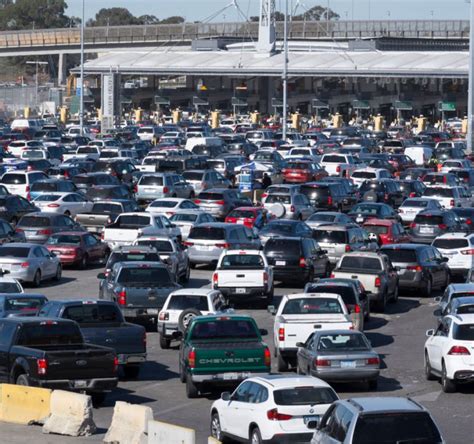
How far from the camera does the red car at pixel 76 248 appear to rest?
42625mm

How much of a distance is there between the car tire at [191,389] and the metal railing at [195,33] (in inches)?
5440

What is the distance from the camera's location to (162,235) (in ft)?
137

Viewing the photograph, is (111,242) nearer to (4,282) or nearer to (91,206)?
(91,206)

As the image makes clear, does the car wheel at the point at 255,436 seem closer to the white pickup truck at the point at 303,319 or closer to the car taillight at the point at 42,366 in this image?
the car taillight at the point at 42,366

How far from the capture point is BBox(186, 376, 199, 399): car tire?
958 inches

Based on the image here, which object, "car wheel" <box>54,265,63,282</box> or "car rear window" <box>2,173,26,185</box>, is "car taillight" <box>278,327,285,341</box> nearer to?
"car wheel" <box>54,265,63,282</box>

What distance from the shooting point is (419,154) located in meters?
81.0

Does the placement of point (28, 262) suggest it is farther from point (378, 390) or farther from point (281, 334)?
point (378, 390)

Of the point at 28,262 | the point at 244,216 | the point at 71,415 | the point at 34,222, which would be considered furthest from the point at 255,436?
the point at 244,216

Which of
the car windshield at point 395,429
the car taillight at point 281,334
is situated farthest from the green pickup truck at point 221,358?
the car windshield at point 395,429

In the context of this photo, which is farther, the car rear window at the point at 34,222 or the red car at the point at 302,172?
the red car at the point at 302,172

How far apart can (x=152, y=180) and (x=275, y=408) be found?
130 feet

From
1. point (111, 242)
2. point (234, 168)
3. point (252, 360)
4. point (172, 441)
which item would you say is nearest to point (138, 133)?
point (234, 168)

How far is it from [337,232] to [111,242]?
693cm
